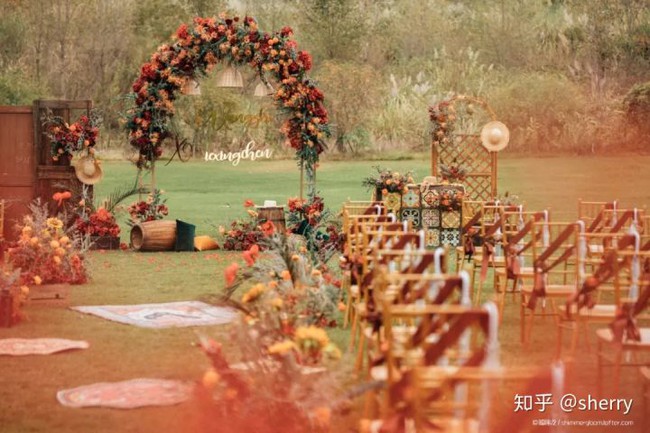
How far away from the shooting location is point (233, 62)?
14.5m

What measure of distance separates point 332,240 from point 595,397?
664 centimetres

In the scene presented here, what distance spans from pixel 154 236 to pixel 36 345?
6.15 meters

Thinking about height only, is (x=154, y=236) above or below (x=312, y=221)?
below

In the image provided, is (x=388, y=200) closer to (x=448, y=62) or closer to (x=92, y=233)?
(x=92, y=233)

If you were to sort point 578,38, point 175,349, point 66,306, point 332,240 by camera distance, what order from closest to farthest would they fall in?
point 175,349 → point 66,306 → point 332,240 → point 578,38

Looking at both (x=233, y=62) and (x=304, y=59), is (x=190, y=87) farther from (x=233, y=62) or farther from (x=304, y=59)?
(x=304, y=59)

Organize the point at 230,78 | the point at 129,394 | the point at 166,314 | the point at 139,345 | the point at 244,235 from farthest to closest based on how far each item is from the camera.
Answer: the point at 230,78, the point at 244,235, the point at 166,314, the point at 139,345, the point at 129,394

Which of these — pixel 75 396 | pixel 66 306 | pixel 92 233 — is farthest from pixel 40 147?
pixel 75 396

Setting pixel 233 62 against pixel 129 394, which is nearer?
pixel 129 394

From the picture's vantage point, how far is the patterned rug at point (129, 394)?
20.3 ft

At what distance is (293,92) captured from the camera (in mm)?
14031

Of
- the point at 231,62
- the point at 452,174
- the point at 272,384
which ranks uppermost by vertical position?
the point at 231,62

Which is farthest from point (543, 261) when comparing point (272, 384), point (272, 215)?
point (272, 215)

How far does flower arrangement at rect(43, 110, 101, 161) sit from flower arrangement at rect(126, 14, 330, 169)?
0.48 meters
